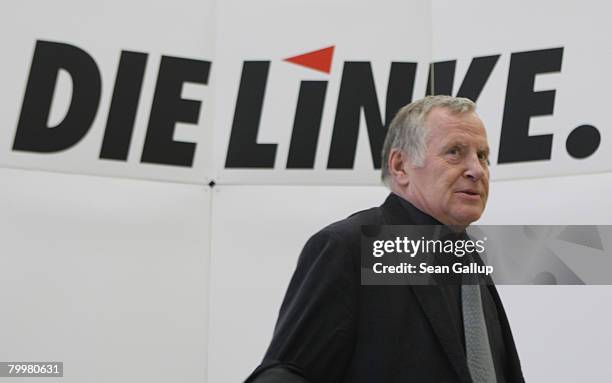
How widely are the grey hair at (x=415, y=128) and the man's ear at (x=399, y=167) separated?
0.4 inches

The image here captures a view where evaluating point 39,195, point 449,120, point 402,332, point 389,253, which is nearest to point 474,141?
point 449,120

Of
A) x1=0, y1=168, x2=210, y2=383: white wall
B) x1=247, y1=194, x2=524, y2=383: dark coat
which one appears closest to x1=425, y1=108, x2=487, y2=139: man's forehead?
x1=247, y1=194, x2=524, y2=383: dark coat

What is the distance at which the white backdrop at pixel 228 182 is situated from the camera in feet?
7.75

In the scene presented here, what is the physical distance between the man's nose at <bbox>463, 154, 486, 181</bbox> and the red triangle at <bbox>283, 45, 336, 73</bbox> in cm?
Answer: 126

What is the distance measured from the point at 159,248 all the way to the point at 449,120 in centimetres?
126

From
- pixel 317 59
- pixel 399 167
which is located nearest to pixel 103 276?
pixel 317 59

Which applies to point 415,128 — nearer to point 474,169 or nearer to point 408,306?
point 474,169

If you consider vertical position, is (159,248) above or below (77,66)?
below

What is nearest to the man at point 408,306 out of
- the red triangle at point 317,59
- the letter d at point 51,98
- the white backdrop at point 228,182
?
the white backdrop at point 228,182

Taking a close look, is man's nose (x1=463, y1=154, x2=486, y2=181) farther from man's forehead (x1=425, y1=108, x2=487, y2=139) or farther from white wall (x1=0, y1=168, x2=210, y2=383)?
white wall (x1=0, y1=168, x2=210, y2=383)

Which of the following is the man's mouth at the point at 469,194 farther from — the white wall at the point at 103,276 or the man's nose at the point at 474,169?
the white wall at the point at 103,276

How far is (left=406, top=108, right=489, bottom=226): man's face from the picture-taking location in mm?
1430

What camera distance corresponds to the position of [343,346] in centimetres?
121

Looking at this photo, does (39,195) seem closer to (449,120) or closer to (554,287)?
(449,120)
